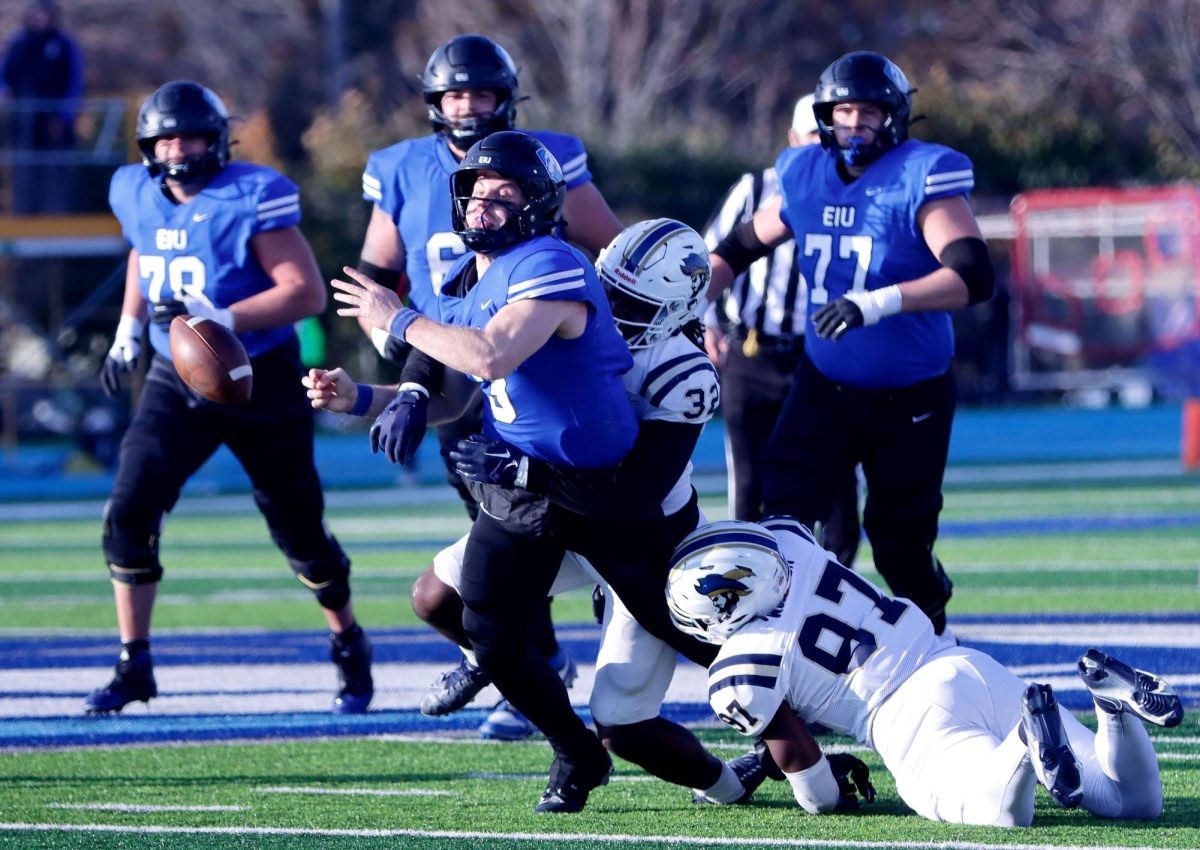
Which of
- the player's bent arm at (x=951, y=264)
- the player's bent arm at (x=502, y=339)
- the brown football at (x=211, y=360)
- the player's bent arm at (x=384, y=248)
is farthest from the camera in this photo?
the player's bent arm at (x=384, y=248)

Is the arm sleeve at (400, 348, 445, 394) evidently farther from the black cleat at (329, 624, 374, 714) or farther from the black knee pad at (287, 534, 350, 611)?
the black cleat at (329, 624, 374, 714)

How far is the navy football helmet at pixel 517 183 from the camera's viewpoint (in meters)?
4.50

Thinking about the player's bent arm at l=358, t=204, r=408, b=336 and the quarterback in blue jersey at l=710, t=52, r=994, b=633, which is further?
the player's bent arm at l=358, t=204, r=408, b=336

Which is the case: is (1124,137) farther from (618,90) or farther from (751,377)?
(751,377)

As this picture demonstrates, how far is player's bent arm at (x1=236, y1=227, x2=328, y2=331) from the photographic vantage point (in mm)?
6043

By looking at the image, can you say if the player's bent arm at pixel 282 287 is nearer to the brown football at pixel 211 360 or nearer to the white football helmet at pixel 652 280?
the brown football at pixel 211 360

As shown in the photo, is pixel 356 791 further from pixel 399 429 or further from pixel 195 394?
pixel 195 394

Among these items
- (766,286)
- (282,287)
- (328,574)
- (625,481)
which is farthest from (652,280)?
(766,286)

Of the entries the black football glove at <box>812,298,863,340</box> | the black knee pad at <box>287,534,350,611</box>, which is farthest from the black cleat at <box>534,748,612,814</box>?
the black knee pad at <box>287,534,350,611</box>

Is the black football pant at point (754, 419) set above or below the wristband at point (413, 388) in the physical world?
below

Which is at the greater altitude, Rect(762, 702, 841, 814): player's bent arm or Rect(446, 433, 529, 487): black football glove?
Rect(446, 433, 529, 487): black football glove

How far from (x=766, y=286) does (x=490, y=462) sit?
2.93 metres

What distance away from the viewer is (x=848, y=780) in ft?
15.3

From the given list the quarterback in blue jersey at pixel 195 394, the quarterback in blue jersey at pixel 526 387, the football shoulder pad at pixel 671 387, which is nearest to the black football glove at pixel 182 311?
the quarterback in blue jersey at pixel 195 394
